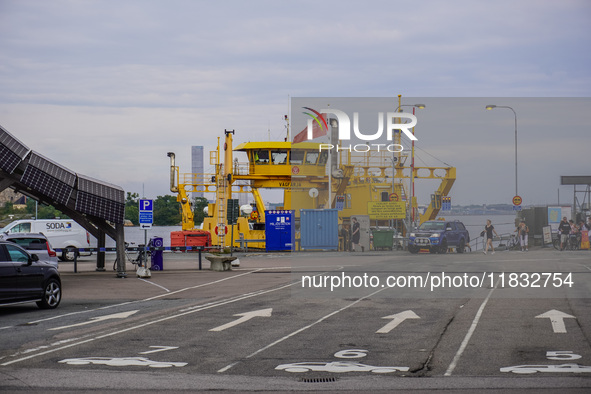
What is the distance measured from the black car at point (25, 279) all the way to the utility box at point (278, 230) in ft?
91.6

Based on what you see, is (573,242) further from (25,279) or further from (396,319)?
(25,279)

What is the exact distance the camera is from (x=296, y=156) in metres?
50.7

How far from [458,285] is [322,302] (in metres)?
6.19

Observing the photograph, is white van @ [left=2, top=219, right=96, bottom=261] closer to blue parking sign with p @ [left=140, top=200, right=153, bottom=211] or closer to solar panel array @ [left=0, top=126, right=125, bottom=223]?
blue parking sign with p @ [left=140, top=200, right=153, bottom=211]

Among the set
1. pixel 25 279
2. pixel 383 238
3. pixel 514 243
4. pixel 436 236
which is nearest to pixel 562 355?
pixel 25 279

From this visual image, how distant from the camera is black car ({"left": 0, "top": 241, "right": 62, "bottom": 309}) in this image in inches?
629

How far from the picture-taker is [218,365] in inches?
394

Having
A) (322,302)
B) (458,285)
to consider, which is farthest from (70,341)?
(458,285)

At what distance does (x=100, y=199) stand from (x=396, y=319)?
1475 centimetres

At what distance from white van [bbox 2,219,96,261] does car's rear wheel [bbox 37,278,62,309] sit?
23564mm

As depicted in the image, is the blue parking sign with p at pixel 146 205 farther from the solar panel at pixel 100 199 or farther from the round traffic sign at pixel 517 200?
the round traffic sign at pixel 517 200

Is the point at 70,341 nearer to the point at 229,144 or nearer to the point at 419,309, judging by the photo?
the point at 419,309

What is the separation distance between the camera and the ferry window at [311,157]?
165 feet

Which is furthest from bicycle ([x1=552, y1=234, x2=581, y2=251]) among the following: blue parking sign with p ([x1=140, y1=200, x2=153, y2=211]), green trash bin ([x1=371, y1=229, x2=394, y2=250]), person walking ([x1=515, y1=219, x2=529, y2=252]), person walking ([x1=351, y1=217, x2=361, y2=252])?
blue parking sign with p ([x1=140, y1=200, x2=153, y2=211])
